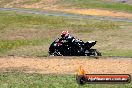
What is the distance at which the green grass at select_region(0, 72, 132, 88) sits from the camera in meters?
18.5

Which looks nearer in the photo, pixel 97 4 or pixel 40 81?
pixel 40 81

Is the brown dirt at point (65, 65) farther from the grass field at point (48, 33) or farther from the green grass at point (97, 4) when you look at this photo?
the green grass at point (97, 4)

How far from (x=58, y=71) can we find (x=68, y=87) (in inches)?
126

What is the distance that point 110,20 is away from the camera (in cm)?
5625

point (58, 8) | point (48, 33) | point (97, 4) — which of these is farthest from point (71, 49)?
point (97, 4)

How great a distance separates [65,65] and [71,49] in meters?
5.85


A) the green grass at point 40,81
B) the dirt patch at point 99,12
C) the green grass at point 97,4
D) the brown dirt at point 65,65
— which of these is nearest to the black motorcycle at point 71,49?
the brown dirt at point 65,65

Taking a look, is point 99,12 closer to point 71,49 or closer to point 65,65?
point 71,49

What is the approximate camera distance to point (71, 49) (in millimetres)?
28641

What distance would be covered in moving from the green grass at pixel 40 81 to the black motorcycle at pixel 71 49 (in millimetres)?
7940

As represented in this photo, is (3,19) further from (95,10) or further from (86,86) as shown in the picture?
(86,86)

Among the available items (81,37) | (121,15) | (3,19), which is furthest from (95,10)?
(81,37)

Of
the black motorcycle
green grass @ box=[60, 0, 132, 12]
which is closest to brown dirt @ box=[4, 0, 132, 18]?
green grass @ box=[60, 0, 132, 12]

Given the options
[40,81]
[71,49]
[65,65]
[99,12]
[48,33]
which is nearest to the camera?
[40,81]
